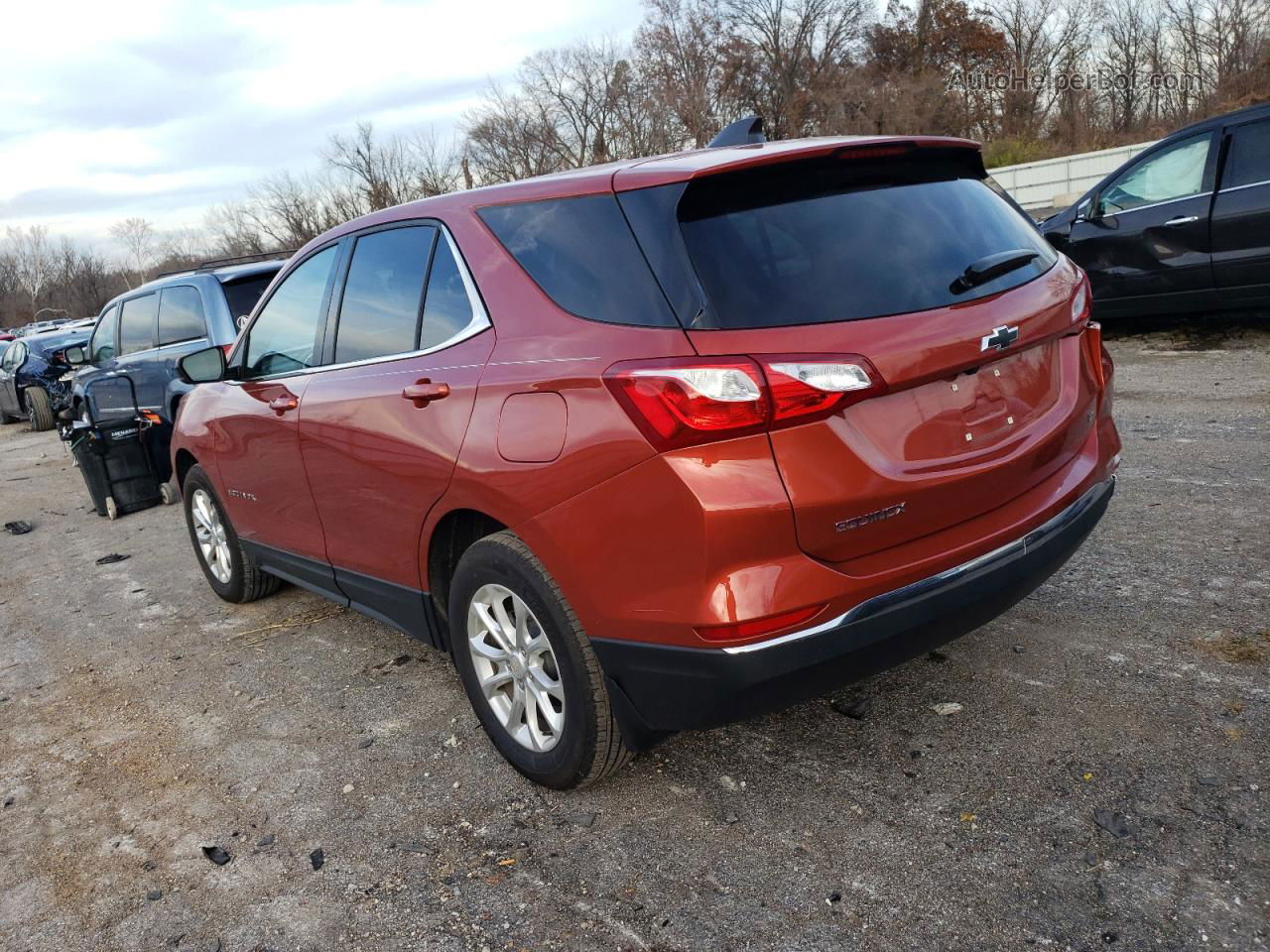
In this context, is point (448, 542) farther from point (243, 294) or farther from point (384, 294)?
point (243, 294)

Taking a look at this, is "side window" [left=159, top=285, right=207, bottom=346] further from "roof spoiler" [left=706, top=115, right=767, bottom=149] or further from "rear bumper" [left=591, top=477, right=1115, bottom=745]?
"rear bumper" [left=591, top=477, right=1115, bottom=745]

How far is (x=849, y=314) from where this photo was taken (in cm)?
248

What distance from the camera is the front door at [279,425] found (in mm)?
4059

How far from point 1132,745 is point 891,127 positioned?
40.9 m

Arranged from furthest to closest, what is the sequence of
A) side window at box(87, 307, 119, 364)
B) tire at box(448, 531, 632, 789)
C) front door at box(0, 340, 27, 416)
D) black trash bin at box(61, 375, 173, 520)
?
front door at box(0, 340, 27, 416), side window at box(87, 307, 119, 364), black trash bin at box(61, 375, 173, 520), tire at box(448, 531, 632, 789)

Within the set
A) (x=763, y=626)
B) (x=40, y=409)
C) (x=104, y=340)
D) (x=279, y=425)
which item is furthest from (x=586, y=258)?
(x=40, y=409)

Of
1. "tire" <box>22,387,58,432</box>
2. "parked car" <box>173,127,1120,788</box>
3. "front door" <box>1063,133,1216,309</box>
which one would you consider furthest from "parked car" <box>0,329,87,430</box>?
"parked car" <box>173,127,1120,788</box>

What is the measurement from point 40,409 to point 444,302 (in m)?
15.8

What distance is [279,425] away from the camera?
13.6 ft

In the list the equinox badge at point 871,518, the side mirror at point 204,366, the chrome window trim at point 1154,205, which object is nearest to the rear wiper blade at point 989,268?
the equinox badge at point 871,518

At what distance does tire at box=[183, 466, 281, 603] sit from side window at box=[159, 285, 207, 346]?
10.6 feet

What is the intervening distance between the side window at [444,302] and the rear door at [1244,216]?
744cm

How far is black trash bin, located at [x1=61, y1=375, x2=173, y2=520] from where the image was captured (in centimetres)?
827

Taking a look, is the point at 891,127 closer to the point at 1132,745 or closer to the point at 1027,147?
the point at 1027,147
